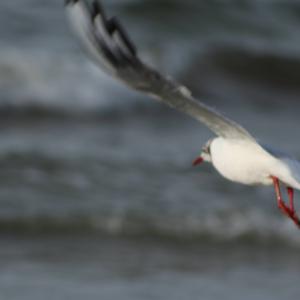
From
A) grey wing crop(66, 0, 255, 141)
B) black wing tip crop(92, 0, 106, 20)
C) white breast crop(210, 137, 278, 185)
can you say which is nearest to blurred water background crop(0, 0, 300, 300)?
white breast crop(210, 137, 278, 185)

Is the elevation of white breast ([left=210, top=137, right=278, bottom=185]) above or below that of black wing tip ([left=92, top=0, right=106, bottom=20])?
below

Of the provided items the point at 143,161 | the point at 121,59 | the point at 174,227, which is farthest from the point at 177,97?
the point at 143,161

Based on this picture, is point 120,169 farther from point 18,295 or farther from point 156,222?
point 18,295

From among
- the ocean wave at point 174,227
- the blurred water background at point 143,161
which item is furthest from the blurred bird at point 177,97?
the ocean wave at point 174,227

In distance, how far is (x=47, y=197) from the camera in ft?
31.1

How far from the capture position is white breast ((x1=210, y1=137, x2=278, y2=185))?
223 inches

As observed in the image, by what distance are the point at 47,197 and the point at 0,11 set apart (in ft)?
15.3

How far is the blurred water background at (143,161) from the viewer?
8.15 meters

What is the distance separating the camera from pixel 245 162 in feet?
18.6

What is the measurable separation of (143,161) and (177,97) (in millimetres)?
4919

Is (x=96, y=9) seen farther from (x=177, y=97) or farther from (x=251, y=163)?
(x=251, y=163)

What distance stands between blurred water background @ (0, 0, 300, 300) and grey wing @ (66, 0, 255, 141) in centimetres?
260

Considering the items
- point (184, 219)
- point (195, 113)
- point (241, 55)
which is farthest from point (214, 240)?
point (241, 55)

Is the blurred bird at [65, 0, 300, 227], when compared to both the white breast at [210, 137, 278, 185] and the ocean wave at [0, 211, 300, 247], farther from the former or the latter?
the ocean wave at [0, 211, 300, 247]
